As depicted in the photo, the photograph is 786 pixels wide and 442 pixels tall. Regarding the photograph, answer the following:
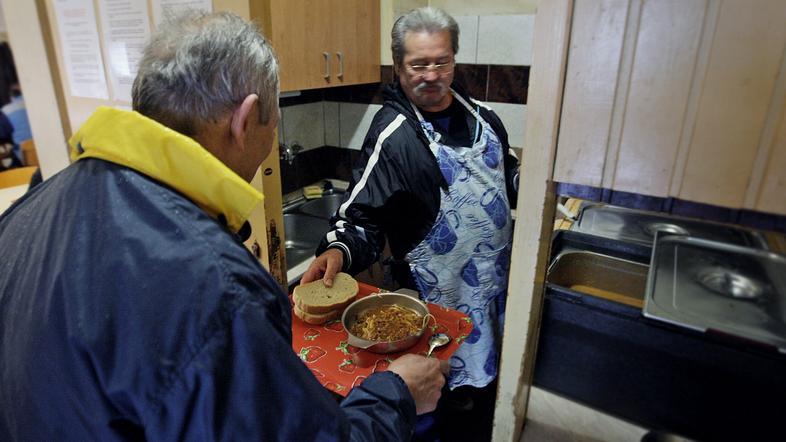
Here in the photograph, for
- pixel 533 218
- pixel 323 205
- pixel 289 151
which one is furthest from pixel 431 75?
pixel 323 205

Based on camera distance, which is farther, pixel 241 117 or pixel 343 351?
pixel 343 351

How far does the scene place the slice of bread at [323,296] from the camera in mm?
1134

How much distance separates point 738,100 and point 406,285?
137cm

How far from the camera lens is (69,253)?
0.58 metres

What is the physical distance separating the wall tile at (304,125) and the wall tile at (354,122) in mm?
125

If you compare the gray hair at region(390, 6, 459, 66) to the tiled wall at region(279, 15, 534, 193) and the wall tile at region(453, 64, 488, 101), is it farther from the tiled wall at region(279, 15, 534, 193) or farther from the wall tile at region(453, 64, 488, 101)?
the wall tile at region(453, 64, 488, 101)

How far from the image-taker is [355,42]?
2273mm

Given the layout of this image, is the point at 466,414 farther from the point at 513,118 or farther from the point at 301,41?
the point at 301,41

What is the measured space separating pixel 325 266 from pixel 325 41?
119 cm

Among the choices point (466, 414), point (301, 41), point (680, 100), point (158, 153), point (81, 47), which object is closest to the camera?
point (680, 100)

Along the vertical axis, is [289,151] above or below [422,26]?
below

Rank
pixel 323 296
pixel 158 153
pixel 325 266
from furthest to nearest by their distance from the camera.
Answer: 1. pixel 325 266
2. pixel 323 296
3. pixel 158 153

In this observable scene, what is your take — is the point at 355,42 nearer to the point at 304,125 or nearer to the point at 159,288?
the point at 304,125

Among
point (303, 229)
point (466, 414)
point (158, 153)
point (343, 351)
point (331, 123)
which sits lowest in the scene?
point (466, 414)
